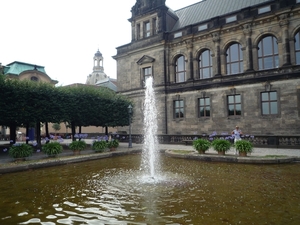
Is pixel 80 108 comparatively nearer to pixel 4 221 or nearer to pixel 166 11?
pixel 4 221

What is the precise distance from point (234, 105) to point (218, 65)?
4.75 metres

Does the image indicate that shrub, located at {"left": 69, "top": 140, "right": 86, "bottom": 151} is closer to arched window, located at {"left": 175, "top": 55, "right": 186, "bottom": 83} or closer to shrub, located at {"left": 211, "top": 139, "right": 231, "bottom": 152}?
shrub, located at {"left": 211, "top": 139, "right": 231, "bottom": 152}

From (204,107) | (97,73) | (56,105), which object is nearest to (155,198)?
(56,105)

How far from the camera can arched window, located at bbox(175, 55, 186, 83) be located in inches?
1061

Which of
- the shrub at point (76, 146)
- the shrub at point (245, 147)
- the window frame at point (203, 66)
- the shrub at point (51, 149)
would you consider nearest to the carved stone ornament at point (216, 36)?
the window frame at point (203, 66)

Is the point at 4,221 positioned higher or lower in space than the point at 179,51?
lower

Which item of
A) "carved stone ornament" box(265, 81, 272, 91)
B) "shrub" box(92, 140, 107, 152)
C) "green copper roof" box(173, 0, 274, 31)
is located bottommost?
"shrub" box(92, 140, 107, 152)

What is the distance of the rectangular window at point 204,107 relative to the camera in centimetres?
2411

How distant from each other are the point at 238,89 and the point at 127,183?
59.3 feet

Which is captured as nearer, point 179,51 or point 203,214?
point 203,214

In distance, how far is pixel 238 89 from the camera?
2209 cm

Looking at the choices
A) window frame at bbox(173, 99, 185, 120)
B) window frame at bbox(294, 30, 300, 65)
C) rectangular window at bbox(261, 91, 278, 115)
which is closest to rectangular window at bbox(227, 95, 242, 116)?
rectangular window at bbox(261, 91, 278, 115)

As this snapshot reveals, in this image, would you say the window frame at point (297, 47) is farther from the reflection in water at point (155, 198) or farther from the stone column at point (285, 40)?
the reflection in water at point (155, 198)

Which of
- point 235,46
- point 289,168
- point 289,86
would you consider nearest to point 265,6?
point 235,46
